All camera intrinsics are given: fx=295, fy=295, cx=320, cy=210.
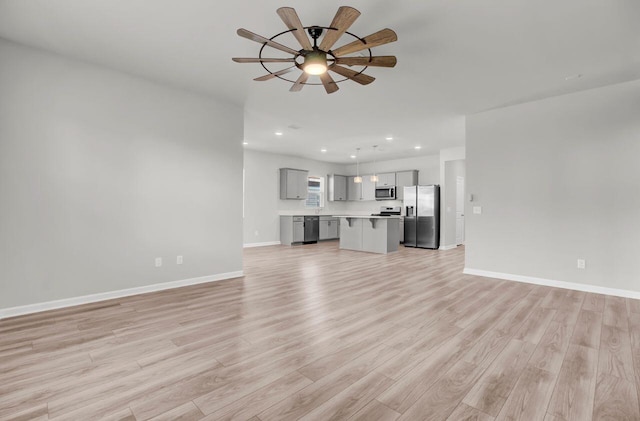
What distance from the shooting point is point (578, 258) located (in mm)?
4141

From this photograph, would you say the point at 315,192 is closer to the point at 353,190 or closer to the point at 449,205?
the point at 353,190

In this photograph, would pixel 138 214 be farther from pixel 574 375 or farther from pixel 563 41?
pixel 563 41

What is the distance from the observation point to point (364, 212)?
10781mm

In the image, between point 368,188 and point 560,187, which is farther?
point 368,188

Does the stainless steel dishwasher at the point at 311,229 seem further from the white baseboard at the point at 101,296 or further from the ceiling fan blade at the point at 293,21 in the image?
the ceiling fan blade at the point at 293,21

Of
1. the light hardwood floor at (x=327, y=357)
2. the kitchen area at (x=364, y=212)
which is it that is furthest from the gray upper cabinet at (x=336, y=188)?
the light hardwood floor at (x=327, y=357)

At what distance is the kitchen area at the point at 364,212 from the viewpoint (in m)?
7.62

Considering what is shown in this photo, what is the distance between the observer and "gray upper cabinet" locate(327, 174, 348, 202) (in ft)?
34.3

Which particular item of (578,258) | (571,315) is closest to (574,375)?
(571,315)

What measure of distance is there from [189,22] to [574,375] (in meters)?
4.12

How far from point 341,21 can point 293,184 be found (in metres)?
7.07

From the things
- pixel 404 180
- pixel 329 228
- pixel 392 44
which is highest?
pixel 392 44

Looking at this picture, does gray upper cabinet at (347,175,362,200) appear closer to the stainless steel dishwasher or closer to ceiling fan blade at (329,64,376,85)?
the stainless steel dishwasher

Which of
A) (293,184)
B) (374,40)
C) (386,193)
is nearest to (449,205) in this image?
(386,193)
